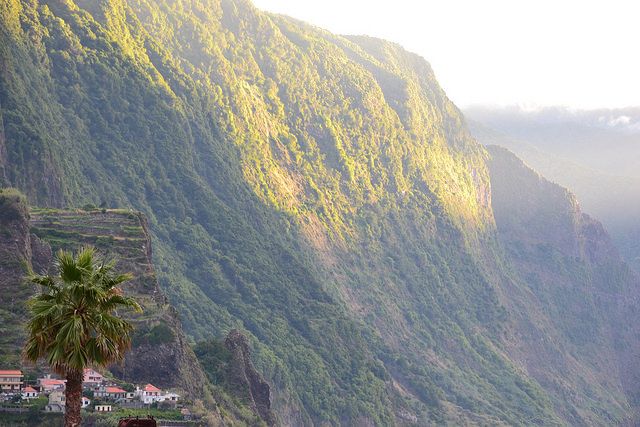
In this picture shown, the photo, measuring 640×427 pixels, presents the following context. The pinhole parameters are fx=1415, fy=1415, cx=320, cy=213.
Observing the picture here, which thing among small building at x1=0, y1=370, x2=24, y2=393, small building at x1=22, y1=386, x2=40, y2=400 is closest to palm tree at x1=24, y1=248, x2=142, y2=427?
small building at x1=22, y1=386, x2=40, y2=400

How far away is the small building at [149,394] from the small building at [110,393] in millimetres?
4779

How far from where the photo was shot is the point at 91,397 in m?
160

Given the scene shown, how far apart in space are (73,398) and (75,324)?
12.2 ft

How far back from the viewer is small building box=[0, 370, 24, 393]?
149875 mm

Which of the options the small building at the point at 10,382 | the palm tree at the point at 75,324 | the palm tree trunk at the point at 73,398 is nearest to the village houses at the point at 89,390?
the small building at the point at 10,382

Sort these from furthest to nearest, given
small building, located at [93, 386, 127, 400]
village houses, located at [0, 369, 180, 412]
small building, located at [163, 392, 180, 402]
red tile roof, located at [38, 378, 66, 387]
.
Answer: small building, located at [163, 392, 180, 402]
small building, located at [93, 386, 127, 400]
red tile roof, located at [38, 378, 66, 387]
village houses, located at [0, 369, 180, 412]

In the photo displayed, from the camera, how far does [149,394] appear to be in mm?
171500

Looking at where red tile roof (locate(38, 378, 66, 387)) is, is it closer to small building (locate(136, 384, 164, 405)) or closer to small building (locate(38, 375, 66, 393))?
small building (locate(38, 375, 66, 393))

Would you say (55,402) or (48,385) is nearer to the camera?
(55,402)

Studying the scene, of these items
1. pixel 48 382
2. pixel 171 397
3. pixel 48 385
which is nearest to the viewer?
pixel 48 385

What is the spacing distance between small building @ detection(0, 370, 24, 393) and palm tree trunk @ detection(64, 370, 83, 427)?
80.6 m

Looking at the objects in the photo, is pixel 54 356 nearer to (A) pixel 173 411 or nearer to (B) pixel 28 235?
(A) pixel 173 411

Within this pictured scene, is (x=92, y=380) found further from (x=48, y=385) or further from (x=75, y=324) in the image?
(x=75, y=324)

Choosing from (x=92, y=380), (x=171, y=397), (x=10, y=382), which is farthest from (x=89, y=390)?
(x=171, y=397)
